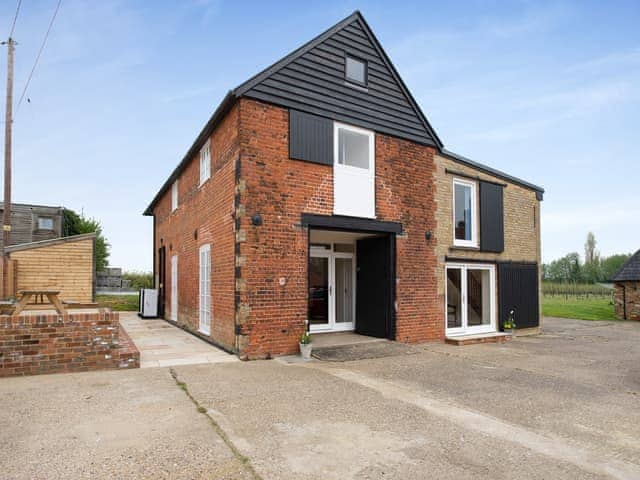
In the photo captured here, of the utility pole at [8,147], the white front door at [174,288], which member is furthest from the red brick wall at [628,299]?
the utility pole at [8,147]

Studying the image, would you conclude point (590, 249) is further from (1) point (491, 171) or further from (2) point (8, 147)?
(2) point (8, 147)

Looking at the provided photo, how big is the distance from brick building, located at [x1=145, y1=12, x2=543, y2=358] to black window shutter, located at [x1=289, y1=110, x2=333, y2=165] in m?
0.03

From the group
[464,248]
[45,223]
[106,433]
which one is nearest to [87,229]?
[45,223]

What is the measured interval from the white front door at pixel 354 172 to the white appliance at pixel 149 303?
10.2 meters

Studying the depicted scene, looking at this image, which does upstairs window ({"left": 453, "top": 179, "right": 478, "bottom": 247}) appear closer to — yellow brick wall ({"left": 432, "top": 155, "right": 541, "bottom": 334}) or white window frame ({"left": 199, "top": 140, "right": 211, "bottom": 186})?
yellow brick wall ({"left": 432, "top": 155, "right": 541, "bottom": 334})

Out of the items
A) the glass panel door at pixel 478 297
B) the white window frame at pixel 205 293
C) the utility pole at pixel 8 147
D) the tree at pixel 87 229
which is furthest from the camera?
the tree at pixel 87 229

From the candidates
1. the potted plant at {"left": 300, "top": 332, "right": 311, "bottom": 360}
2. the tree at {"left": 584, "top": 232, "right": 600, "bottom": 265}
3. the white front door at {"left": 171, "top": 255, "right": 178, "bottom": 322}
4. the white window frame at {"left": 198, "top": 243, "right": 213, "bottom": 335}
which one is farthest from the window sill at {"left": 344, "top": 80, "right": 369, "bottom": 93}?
the tree at {"left": 584, "top": 232, "right": 600, "bottom": 265}

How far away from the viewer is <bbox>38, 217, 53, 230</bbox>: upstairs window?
2877 centimetres

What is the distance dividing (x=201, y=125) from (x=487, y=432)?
8.69 meters

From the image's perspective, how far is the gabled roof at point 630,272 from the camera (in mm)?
18527

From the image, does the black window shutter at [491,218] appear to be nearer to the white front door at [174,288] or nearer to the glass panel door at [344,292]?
the glass panel door at [344,292]

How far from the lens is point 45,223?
29.0 metres

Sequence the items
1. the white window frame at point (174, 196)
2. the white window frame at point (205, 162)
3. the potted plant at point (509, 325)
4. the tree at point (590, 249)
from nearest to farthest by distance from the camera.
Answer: the white window frame at point (205, 162), the potted plant at point (509, 325), the white window frame at point (174, 196), the tree at point (590, 249)

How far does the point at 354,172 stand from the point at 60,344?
20.6 ft
